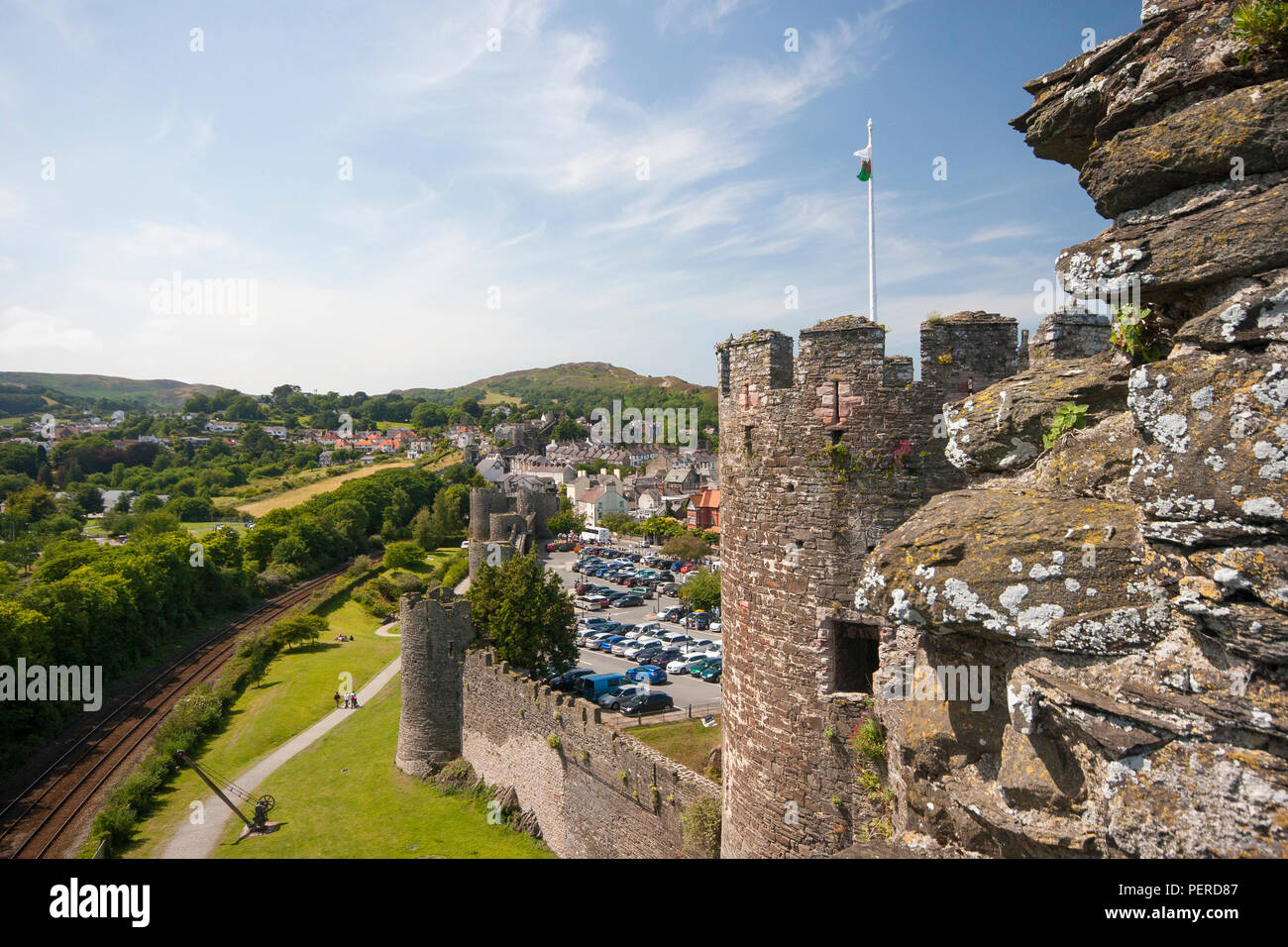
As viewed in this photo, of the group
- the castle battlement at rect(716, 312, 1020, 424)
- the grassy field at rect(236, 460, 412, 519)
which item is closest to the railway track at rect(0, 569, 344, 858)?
the castle battlement at rect(716, 312, 1020, 424)

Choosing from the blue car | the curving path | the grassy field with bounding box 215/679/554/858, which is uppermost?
the blue car

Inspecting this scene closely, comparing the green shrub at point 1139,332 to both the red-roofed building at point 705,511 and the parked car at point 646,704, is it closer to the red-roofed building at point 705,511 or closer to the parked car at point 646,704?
the parked car at point 646,704

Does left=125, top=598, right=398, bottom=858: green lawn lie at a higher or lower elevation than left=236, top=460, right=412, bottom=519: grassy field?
lower

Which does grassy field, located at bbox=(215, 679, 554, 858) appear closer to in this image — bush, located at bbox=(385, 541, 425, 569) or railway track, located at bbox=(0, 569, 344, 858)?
railway track, located at bbox=(0, 569, 344, 858)

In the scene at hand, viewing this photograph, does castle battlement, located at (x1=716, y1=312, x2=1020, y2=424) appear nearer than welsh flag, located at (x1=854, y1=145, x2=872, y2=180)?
Yes

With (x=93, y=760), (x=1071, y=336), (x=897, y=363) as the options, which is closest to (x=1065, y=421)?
(x=1071, y=336)

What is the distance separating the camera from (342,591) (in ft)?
197

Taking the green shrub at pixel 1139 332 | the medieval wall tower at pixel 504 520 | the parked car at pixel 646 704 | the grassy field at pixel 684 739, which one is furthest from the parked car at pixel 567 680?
the green shrub at pixel 1139 332

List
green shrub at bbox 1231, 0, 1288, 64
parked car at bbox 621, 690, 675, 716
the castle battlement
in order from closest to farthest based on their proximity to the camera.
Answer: green shrub at bbox 1231, 0, 1288, 64
the castle battlement
parked car at bbox 621, 690, 675, 716

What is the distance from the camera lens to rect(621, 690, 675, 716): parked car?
97.9 feet

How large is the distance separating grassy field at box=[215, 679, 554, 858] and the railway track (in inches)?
234

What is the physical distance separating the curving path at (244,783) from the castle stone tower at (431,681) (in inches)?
226

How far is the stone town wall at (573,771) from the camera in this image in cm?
1546
